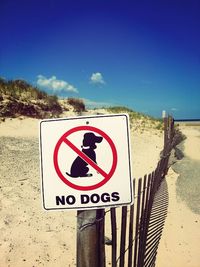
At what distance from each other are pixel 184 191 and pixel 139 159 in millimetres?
3967

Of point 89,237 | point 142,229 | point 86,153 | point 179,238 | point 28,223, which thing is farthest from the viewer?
point 179,238

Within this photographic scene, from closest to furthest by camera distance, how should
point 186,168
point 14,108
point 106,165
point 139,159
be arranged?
point 106,165 < point 186,168 < point 139,159 < point 14,108

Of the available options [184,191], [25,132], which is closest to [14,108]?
[25,132]

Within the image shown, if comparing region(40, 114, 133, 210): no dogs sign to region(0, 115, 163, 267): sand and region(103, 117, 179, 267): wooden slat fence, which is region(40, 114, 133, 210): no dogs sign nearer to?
region(103, 117, 179, 267): wooden slat fence

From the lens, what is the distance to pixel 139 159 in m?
11.7

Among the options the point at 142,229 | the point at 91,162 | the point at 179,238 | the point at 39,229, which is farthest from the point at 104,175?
the point at 179,238

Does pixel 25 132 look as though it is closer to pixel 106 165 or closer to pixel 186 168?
pixel 186 168

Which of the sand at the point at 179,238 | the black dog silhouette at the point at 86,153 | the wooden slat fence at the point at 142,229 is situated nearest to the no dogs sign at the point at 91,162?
the black dog silhouette at the point at 86,153

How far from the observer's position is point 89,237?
2018 millimetres

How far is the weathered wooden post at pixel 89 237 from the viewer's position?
196 centimetres

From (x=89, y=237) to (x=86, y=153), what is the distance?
521mm

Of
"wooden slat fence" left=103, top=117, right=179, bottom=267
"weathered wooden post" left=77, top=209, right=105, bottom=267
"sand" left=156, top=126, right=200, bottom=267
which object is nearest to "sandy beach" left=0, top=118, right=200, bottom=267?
"sand" left=156, top=126, right=200, bottom=267

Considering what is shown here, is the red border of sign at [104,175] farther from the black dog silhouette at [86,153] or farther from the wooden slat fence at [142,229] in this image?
the wooden slat fence at [142,229]

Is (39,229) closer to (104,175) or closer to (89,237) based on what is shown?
(89,237)
